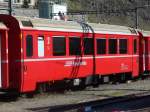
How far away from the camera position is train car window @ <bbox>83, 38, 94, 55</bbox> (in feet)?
84.6

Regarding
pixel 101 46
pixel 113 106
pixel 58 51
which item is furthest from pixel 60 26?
pixel 113 106

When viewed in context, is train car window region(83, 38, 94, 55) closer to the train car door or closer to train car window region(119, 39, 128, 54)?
train car window region(119, 39, 128, 54)

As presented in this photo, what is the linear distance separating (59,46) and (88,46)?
293cm

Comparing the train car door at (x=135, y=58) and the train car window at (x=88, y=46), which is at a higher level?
the train car window at (x=88, y=46)

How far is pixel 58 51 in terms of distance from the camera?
920 inches

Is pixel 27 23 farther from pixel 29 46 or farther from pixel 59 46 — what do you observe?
pixel 59 46

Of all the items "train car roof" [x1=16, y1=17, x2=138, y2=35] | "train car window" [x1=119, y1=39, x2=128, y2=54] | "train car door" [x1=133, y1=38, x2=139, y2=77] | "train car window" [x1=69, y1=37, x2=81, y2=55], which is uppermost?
"train car roof" [x1=16, y1=17, x2=138, y2=35]

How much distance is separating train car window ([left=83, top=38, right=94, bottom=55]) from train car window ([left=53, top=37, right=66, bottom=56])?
2165mm

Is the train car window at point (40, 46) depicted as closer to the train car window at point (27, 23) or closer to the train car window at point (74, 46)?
the train car window at point (27, 23)

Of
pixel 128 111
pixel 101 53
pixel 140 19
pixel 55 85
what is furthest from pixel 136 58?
pixel 140 19

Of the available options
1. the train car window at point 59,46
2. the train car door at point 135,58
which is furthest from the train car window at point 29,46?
the train car door at point 135,58

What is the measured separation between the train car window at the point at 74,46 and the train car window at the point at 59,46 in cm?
65

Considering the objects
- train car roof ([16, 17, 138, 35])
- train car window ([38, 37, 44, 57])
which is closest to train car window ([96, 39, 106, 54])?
train car roof ([16, 17, 138, 35])

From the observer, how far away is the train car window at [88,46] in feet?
84.6
